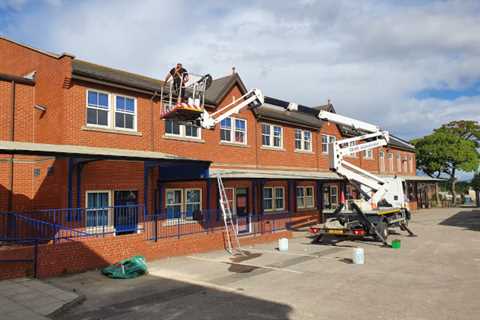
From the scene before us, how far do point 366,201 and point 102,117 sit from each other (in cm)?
1282

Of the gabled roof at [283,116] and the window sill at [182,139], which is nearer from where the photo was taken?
the window sill at [182,139]

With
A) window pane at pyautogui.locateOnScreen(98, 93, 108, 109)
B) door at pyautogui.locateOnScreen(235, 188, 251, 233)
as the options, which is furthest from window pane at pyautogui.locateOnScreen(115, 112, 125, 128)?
door at pyautogui.locateOnScreen(235, 188, 251, 233)

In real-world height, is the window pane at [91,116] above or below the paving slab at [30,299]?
above

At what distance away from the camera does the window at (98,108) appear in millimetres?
15367

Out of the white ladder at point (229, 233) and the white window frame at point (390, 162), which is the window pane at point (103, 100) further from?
the white window frame at point (390, 162)

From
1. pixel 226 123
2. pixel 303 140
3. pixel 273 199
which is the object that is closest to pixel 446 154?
pixel 303 140

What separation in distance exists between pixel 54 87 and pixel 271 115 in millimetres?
12948

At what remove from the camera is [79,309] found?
28.5ft

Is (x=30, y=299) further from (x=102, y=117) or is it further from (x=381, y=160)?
(x=381, y=160)

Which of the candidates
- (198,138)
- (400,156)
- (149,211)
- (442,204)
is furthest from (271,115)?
(442,204)

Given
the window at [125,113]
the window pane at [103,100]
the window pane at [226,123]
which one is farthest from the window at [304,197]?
the window pane at [103,100]

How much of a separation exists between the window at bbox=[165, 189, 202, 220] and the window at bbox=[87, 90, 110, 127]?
437 centimetres

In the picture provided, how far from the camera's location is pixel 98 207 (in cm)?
1523

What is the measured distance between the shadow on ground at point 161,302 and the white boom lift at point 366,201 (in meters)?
9.05
